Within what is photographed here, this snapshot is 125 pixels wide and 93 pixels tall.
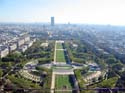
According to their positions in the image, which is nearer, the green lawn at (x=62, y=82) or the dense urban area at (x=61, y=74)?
the dense urban area at (x=61, y=74)

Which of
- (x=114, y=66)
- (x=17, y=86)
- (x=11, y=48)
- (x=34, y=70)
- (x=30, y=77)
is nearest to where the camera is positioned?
(x=17, y=86)


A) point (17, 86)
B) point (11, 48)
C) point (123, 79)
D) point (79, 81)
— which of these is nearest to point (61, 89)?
point (79, 81)

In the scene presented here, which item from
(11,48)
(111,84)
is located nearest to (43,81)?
(111,84)

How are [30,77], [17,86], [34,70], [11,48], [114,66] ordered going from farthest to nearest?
[11,48], [114,66], [34,70], [30,77], [17,86]

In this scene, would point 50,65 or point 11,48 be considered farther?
point 11,48

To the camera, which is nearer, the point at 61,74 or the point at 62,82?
the point at 62,82

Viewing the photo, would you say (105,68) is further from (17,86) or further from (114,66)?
(17,86)

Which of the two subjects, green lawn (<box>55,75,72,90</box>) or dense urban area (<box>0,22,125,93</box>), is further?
green lawn (<box>55,75,72,90</box>)
